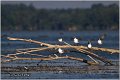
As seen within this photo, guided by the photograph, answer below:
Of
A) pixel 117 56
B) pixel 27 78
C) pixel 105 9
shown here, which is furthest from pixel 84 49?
pixel 105 9

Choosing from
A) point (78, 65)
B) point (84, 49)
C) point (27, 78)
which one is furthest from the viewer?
point (78, 65)

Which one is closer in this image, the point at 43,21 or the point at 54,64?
the point at 54,64

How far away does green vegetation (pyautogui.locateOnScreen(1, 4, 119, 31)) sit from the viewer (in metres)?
108

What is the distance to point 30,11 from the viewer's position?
119688 millimetres

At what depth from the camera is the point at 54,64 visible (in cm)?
2819

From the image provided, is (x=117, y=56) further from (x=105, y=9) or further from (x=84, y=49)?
(x=105, y=9)

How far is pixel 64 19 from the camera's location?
115 metres

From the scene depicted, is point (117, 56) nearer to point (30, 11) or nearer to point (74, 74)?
point (74, 74)

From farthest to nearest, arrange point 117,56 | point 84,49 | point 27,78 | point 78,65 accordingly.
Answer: point 117,56, point 78,65, point 84,49, point 27,78

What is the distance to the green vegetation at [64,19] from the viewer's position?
355 ft

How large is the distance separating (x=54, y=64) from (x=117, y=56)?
6.43 metres

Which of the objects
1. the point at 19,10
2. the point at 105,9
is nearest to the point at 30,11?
the point at 19,10

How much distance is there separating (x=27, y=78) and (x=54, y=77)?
0.91 metres

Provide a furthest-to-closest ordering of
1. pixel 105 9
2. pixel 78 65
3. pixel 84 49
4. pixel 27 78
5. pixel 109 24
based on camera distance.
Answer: pixel 105 9 → pixel 109 24 → pixel 78 65 → pixel 84 49 → pixel 27 78
